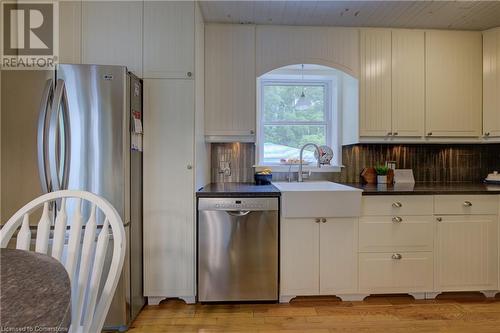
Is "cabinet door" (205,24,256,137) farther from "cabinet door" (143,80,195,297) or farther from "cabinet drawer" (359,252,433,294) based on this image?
"cabinet drawer" (359,252,433,294)

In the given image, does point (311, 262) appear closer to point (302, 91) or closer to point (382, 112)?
point (382, 112)

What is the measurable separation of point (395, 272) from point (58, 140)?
→ 2549 millimetres

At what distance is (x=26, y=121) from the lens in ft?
5.63

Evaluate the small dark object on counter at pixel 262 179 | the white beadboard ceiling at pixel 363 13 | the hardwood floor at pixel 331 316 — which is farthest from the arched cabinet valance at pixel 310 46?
the hardwood floor at pixel 331 316

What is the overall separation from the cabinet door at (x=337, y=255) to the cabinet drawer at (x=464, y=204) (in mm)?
687

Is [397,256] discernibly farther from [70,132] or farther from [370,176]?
[70,132]

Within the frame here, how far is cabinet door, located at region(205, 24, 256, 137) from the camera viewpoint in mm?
2436

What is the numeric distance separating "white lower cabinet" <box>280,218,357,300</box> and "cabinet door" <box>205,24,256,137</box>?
0.94m

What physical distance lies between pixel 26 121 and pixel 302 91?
2.34 metres

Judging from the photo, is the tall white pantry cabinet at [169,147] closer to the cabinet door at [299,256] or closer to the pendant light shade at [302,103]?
the cabinet door at [299,256]

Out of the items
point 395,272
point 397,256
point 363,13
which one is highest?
point 363,13

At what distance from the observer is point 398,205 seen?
2139 millimetres

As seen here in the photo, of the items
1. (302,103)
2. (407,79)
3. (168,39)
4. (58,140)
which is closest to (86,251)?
(58,140)

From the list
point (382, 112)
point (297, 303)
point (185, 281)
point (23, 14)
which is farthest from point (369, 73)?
point (23, 14)
